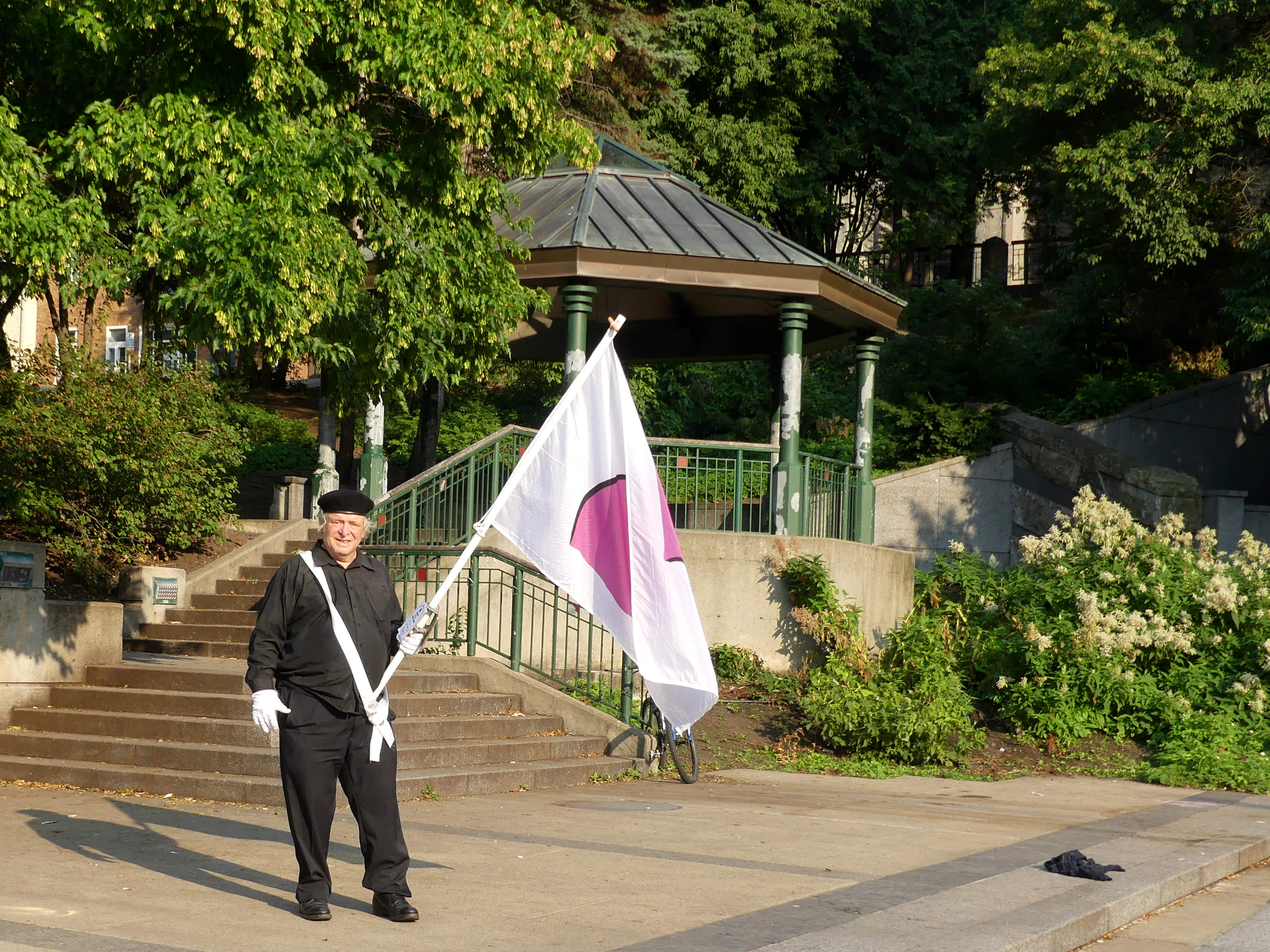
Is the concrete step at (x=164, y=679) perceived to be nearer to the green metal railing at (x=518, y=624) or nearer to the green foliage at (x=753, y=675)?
the green metal railing at (x=518, y=624)

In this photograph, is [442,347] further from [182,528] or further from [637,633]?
[182,528]

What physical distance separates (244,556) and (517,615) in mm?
4600

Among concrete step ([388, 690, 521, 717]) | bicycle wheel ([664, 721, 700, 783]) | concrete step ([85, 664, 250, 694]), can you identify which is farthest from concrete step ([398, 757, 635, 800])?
concrete step ([85, 664, 250, 694])

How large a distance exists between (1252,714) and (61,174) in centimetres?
1027

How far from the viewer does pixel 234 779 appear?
8250 mm

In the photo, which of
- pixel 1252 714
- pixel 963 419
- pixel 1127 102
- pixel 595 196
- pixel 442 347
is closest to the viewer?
pixel 442 347

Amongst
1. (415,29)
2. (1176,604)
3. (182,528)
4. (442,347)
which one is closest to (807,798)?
(442,347)

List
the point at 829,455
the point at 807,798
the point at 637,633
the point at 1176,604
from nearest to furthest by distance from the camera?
the point at 637,633 < the point at 807,798 < the point at 1176,604 < the point at 829,455

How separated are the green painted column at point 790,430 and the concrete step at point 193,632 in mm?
5615

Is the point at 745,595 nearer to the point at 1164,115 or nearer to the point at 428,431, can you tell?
the point at 428,431

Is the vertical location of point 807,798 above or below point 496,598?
below

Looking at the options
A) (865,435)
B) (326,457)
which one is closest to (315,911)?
(326,457)

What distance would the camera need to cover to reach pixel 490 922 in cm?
523

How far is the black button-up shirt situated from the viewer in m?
5.36
